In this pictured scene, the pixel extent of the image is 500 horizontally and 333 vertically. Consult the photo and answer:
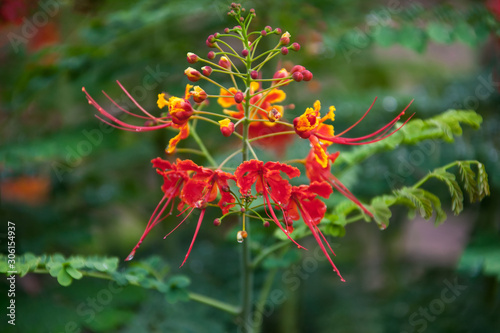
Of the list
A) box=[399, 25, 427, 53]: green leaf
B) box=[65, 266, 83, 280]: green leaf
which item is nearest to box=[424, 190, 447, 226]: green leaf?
box=[399, 25, 427, 53]: green leaf

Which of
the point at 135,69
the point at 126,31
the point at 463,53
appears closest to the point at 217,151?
the point at 135,69

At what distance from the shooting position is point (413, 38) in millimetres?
2041

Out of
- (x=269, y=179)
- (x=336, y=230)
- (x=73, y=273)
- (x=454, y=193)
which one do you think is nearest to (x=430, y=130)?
(x=454, y=193)

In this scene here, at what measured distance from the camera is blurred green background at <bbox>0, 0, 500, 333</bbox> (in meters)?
2.08

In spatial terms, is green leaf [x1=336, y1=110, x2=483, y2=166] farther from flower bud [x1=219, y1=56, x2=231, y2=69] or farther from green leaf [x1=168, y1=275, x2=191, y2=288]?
green leaf [x1=168, y1=275, x2=191, y2=288]

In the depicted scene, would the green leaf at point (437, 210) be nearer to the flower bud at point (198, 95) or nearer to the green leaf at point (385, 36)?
the flower bud at point (198, 95)

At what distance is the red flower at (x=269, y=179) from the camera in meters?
1.17

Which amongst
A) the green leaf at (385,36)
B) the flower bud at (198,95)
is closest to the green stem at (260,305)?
the flower bud at (198,95)

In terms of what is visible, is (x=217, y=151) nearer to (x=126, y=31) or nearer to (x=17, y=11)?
(x=126, y=31)

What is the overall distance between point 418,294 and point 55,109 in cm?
266

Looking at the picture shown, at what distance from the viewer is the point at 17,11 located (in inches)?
105

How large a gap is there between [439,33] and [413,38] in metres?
0.11

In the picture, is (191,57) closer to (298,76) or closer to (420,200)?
(298,76)

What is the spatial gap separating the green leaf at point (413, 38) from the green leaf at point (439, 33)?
0.05 meters
